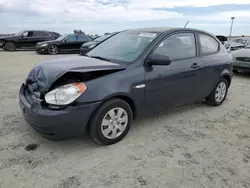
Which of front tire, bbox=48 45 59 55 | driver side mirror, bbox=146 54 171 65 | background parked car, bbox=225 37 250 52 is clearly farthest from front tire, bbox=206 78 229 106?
front tire, bbox=48 45 59 55

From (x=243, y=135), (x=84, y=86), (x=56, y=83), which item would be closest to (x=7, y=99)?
(x=56, y=83)

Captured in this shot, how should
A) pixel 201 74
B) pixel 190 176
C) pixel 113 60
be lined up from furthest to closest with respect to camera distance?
pixel 201 74
pixel 113 60
pixel 190 176

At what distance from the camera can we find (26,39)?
15.7 meters

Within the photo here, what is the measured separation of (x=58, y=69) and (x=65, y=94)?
46cm

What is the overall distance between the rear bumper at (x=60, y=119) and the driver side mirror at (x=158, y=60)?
38.0 inches

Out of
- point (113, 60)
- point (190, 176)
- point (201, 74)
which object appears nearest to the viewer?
point (190, 176)

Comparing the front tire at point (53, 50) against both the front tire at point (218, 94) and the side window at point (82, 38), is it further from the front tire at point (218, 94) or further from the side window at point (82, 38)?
the front tire at point (218, 94)

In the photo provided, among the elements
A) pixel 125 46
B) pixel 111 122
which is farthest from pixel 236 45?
pixel 111 122

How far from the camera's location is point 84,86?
2773 millimetres

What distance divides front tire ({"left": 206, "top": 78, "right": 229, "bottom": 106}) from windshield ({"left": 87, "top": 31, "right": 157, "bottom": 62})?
185 cm

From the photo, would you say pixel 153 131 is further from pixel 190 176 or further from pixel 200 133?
pixel 190 176

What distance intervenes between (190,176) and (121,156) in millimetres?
828

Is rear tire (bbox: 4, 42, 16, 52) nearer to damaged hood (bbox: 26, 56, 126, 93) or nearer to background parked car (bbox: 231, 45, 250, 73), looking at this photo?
background parked car (bbox: 231, 45, 250, 73)

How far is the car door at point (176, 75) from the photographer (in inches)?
135
